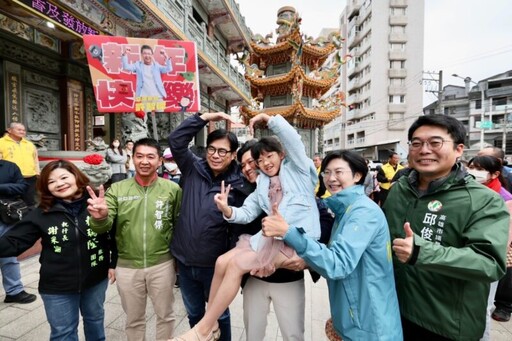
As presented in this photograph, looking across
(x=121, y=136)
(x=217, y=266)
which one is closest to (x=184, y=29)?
(x=121, y=136)

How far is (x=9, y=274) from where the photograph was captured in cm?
315

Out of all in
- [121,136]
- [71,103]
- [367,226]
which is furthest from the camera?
[121,136]

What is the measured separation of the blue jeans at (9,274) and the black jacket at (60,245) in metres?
1.86

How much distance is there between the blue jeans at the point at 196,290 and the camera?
208cm

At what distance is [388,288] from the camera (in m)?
1.46

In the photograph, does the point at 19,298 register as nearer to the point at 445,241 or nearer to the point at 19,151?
the point at 19,151

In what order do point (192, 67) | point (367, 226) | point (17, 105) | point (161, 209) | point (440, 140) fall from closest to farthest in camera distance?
point (367, 226) → point (440, 140) → point (161, 209) → point (192, 67) → point (17, 105)

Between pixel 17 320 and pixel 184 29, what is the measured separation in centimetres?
867

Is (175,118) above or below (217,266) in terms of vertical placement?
above

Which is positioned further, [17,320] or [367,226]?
[17,320]

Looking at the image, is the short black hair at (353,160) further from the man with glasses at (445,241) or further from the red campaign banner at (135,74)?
the red campaign banner at (135,74)

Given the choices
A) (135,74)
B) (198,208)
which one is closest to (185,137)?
(198,208)

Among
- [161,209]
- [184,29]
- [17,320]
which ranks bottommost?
[17,320]

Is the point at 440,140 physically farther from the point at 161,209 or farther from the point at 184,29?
the point at 184,29
